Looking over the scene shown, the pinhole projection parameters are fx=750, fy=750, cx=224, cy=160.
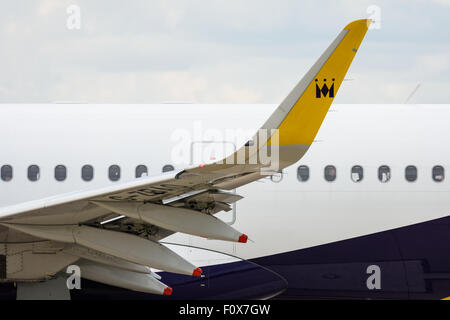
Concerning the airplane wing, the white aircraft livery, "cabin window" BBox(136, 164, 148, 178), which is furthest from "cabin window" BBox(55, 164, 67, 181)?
the airplane wing

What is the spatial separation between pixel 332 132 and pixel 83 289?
15.6ft

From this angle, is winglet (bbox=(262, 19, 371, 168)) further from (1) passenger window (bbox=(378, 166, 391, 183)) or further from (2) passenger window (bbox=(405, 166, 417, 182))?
(2) passenger window (bbox=(405, 166, 417, 182))

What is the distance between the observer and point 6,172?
12.0 metres

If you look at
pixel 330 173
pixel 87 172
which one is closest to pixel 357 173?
pixel 330 173

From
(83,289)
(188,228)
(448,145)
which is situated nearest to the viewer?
(188,228)

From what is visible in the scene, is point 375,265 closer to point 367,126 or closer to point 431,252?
point 431,252

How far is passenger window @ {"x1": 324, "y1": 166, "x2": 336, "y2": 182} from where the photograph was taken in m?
12.2

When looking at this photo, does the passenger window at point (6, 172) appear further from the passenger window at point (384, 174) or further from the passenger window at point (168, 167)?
the passenger window at point (384, 174)

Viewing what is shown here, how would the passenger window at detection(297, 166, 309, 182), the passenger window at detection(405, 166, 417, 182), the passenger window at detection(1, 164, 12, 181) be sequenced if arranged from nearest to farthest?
the passenger window at detection(1, 164, 12, 181) < the passenger window at detection(297, 166, 309, 182) < the passenger window at detection(405, 166, 417, 182)

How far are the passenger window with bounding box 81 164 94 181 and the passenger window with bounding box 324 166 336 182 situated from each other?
3779 millimetres

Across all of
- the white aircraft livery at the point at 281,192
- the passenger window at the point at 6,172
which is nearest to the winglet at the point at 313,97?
the white aircraft livery at the point at 281,192

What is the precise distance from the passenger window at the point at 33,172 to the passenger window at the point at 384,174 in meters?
5.52
